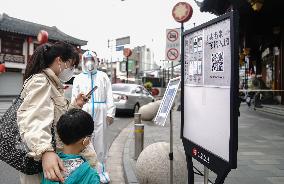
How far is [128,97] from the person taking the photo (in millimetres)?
17297

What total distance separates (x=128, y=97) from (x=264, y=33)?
8.29m

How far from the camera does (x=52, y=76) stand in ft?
8.64

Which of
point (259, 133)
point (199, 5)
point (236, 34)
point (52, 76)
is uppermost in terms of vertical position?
point (199, 5)

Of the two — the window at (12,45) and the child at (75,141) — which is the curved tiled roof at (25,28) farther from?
the child at (75,141)

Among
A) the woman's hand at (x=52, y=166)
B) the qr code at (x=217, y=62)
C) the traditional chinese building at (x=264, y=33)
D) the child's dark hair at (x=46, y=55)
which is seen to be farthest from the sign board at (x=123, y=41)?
the woman's hand at (x=52, y=166)

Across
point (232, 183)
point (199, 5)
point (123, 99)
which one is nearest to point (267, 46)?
point (199, 5)

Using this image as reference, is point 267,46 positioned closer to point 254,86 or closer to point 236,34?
point 254,86

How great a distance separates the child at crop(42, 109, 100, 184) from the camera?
7.30 feet

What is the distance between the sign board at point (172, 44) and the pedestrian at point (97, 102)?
19.9 ft

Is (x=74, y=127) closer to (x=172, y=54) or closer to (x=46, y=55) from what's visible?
(x=46, y=55)

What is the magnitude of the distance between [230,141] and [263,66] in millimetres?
24523

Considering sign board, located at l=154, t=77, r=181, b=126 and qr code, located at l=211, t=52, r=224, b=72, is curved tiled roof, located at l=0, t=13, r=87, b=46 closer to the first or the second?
sign board, located at l=154, t=77, r=181, b=126

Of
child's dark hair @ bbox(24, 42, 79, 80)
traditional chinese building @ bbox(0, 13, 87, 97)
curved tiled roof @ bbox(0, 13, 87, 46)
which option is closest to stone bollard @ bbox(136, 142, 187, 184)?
child's dark hair @ bbox(24, 42, 79, 80)

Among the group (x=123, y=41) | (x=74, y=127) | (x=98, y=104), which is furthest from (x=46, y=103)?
(x=123, y=41)
